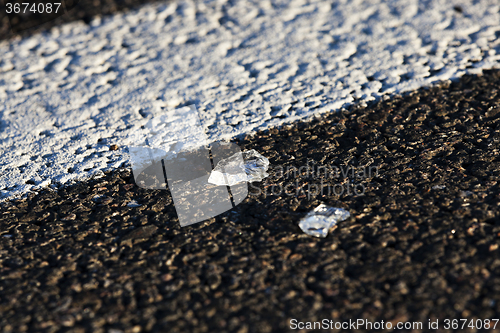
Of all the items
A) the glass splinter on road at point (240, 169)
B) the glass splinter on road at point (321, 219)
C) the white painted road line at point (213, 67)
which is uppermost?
the white painted road line at point (213, 67)

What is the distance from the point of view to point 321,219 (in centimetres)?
189

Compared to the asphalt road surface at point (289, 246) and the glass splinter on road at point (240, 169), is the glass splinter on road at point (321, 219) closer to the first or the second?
the asphalt road surface at point (289, 246)

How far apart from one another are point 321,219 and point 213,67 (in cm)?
183

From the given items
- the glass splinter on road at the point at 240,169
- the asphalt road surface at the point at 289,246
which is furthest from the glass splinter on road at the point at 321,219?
the glass splinter on road at the point at 240,169

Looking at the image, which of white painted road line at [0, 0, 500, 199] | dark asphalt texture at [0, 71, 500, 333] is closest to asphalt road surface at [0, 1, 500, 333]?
dark asphalt texture at [0, 71, 500, 333]

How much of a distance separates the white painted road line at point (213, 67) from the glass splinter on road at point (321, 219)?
0.86 metres

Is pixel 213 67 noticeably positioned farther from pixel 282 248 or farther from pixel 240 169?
pixel 282 248

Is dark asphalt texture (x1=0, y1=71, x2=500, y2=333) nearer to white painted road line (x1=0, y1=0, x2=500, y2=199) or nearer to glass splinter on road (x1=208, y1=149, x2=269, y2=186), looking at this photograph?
glass splinter on road (x1=208, y1=149, x2=269, y2=186)

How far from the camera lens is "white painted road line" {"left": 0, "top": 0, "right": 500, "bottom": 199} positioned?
2.66 m

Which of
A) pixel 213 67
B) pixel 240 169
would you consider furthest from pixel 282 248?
pixel 213 67

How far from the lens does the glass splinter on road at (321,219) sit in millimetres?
1830

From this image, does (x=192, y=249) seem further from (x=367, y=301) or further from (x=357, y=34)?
(x=357, y=34)

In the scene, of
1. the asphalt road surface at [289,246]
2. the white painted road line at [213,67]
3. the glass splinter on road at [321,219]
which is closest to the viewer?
the asphalt road surface at [289,246]

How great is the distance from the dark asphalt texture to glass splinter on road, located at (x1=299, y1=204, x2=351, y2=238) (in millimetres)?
38
